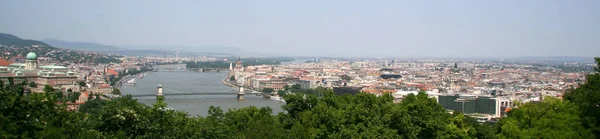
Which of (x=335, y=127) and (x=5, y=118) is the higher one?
(x=5, y=118)

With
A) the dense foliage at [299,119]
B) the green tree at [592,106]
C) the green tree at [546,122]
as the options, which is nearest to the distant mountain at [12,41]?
the dense foliage at [299,119]

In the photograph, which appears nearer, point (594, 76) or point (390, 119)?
point (594, 76)

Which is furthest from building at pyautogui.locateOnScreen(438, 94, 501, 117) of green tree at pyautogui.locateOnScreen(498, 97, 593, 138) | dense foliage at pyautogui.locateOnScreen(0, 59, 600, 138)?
green tree at pyautogui.locateOnScreen(498, 97, 593, 138)

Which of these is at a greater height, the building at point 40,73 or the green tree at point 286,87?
the building at point 40,73

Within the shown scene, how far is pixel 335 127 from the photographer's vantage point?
399 inches

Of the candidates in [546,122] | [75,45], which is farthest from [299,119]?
[75,45]

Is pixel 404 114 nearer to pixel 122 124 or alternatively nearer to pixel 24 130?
pixel 122 124

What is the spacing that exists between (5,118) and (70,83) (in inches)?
1256

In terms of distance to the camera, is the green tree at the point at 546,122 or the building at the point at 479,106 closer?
the green tree at the point at 546,122

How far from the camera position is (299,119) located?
1239 cm

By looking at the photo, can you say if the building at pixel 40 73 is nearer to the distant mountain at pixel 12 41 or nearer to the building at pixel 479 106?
the building at pixel 479 106

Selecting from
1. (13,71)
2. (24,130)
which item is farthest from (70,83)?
(24,130)

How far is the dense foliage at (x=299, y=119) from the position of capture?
635 centimetres

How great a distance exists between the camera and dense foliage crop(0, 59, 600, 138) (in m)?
6.35
